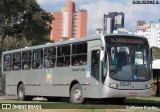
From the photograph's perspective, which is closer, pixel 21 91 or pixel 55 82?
pixel 55 82

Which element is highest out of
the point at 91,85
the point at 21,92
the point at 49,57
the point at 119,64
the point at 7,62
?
the point at 49,57

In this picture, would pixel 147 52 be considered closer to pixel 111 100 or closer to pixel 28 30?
pixel 111 100

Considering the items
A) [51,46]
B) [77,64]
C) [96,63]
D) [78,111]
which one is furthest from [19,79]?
[78,111]

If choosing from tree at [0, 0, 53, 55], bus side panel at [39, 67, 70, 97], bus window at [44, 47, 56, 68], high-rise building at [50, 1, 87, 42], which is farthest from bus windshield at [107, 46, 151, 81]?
high-rise building at [50, 1, 87, 42]

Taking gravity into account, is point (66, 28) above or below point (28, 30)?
above

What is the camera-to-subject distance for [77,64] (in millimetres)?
20000

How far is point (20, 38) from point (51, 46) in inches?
1103

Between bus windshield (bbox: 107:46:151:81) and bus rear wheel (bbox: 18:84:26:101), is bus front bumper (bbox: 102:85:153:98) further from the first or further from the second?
bus rear wheel (bbox: 18:84:26:101)

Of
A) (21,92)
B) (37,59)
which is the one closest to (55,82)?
(37,59)

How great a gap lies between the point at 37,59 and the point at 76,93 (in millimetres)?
4802

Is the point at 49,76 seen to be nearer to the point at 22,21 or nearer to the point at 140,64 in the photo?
the point at 140,64

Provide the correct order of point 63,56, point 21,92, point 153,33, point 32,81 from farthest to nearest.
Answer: point 153,33, point 21,92, point 32,81, point 63,56

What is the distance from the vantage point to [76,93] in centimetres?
1978

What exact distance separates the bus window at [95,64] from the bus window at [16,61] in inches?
332
